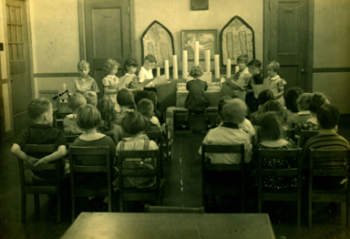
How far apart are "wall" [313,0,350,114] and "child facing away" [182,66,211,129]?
2564mm

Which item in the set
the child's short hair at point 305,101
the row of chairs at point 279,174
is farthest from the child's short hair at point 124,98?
the child's short hair at point 305,101

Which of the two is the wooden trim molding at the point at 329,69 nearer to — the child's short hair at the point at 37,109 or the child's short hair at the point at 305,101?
the child's short hair at the point at 305,101

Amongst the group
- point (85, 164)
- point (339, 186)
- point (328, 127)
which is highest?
point (328, 127)

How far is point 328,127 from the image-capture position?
3.29 m

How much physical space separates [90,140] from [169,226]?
1569 millimetres

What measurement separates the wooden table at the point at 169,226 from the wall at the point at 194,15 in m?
6.32

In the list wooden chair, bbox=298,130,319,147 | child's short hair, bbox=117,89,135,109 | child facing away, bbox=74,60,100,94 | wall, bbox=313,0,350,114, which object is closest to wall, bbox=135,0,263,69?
wall, bbox=313,0,350,114

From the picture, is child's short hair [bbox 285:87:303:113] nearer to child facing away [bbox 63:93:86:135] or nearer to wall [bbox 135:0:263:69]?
child facing away [bbox 63:93:86:135]

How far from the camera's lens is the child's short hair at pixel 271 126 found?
3.12m

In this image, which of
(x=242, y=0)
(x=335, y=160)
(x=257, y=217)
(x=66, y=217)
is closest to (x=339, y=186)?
(x=335, y=160)

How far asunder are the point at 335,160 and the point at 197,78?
140 inches

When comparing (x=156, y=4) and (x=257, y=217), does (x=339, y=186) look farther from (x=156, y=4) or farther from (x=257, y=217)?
(x=156, y=4)

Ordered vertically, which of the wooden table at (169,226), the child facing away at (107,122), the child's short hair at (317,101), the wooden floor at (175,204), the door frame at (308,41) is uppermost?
the door frame at (308,41)

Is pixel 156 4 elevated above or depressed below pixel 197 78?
above
